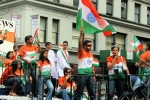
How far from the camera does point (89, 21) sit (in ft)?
34.9

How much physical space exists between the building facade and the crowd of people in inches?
524

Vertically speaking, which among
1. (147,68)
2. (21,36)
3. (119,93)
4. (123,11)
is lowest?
(119,93)

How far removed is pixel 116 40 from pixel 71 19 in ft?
21.1

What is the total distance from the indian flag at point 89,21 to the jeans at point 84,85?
58.1 inches

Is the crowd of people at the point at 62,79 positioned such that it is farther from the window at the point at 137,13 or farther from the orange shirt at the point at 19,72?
the window at the point at 137,13

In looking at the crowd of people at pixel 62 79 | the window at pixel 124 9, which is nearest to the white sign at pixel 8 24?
the crowd of people at pixel 62 79

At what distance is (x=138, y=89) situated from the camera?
400 inches

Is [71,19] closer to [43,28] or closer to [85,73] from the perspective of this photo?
[43,28]

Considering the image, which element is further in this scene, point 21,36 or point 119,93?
point 21,36

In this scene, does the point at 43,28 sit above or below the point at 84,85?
above

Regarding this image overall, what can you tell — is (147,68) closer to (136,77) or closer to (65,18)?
(136,77)

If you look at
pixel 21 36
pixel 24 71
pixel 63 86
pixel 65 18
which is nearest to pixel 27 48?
pixel 24 71

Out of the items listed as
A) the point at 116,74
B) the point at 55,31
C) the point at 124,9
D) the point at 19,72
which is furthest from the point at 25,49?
the point at 124,9

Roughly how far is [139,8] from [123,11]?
8.49 ft
